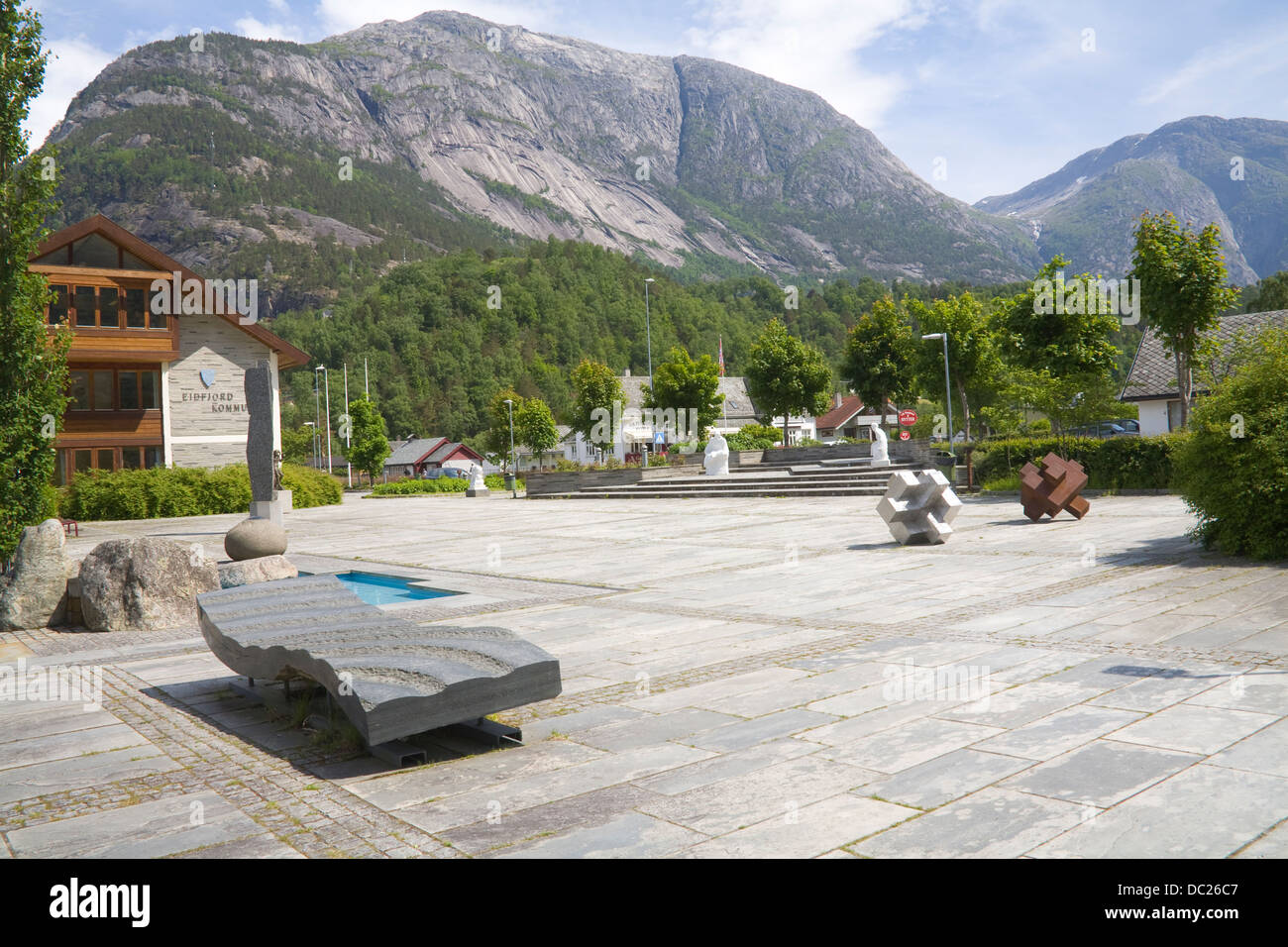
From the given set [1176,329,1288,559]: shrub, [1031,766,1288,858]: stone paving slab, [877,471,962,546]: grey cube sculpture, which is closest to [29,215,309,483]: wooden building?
[877,471,962,546]: grey cube sculpture

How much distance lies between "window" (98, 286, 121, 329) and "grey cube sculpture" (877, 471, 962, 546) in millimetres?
29501

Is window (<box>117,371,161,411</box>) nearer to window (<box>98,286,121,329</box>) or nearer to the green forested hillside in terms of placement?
window (<box>98,286,121,329</box>)

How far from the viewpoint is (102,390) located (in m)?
32.7

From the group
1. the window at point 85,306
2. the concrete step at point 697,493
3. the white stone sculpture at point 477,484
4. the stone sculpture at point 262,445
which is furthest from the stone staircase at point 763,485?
the window at point 85,306

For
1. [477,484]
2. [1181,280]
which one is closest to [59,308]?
[477,484]

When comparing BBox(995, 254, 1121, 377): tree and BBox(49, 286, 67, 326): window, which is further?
BBox(49, 286, 67, 326): window

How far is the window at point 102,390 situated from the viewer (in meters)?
32.5

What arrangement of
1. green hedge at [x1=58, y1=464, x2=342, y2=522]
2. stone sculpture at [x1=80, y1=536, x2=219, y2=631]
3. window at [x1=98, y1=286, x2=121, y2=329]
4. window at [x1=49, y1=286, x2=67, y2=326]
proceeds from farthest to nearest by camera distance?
1. window at [x1=98, y1=286, x2=121, y2=329]
2. window at [x1=49, y1=286, x2=67, y2=326]
3. green hedge at [x1=58, y1=464, x2=342, y2=522]
4. stone sculpture at [x1=80, y1=536, x2=219, y2=631]

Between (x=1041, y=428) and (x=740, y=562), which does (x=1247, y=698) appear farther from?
(x=1041, y=428)

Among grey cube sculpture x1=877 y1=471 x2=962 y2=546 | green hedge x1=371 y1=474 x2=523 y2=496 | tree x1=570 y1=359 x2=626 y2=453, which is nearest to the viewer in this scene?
grey cube sculpture x1=877 y1=471 x2=962 y2=546

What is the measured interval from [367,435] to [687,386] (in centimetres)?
3047

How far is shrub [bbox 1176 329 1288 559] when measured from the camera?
33.4ft

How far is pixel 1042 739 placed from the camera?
4.65 meters
